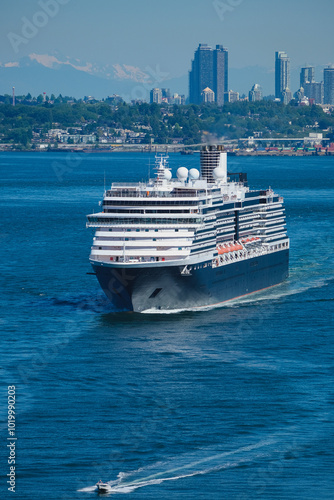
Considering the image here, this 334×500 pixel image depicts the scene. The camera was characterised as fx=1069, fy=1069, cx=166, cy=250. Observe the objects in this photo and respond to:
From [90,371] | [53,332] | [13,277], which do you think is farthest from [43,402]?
[13,277]

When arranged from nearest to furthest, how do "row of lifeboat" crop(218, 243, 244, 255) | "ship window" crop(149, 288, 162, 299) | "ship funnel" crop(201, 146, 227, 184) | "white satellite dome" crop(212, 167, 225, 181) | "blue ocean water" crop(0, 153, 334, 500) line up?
"blue ocean water" crop(0, 153, 334, 500)
"ship window" crop(149, 288, 162, 299)
"row of lifeboat" crop(218, 243, 244, 255)
"white satellite dome" crop(212, 167, 225, 181)
"ship funnel" crop(201, 146, 227, 184)

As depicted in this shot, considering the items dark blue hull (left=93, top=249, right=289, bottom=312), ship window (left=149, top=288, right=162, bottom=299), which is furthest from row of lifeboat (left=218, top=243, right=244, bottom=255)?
ship window (left=149, top=288, right=162, bottom=299)

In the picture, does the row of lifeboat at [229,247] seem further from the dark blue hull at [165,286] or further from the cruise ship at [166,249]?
the dark blue hull at [165,286]

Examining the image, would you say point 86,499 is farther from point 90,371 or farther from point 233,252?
point 233,252

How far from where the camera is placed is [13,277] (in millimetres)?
70625

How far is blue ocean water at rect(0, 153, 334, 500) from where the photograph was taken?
34906 mm

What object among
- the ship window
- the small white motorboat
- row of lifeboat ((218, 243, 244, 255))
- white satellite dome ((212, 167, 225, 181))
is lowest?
the small white motorboat

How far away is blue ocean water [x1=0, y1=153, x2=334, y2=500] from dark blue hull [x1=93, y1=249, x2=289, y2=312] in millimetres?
909

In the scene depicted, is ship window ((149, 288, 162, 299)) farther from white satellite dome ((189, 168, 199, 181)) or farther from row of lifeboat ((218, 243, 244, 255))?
white satellite dome ((189, 168, 199, 181))

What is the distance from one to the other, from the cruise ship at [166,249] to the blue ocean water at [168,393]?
1260 millimetres

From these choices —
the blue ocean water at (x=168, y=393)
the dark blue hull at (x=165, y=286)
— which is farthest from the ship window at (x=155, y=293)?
the blue ocean water at (x=168, y=393)

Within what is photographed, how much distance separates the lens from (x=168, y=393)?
1692 inches

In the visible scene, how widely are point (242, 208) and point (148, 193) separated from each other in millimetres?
9938

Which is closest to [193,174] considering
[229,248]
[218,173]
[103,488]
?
[218,173]
